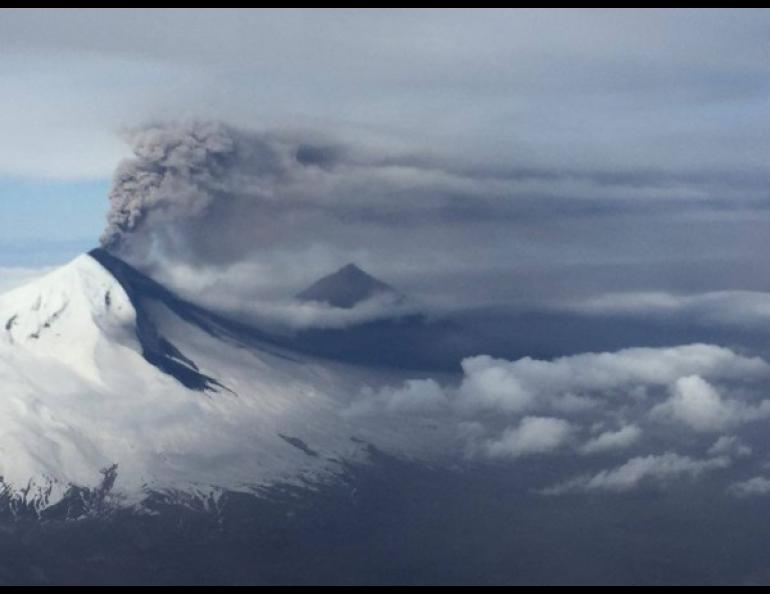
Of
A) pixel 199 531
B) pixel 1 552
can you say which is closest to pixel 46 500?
pixel 1 552

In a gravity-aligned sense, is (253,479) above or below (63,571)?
Result: above

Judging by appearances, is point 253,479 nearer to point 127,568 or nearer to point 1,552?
point 127,568

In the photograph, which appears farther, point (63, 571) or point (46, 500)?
point (46, 500)

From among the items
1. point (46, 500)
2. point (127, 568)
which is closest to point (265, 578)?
point (127, 568)
